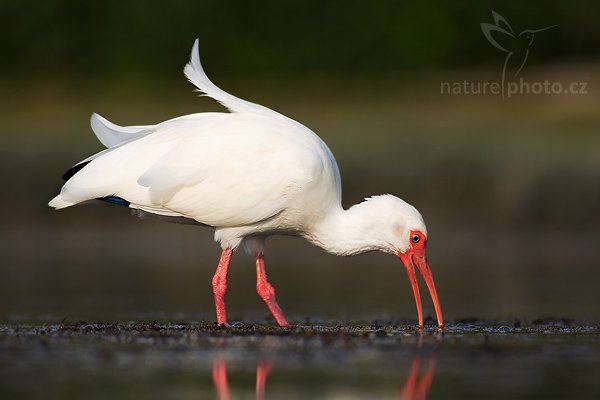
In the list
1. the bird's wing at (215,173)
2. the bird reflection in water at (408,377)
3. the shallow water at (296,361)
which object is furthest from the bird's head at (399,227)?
the bird reflection in water at (408,377)

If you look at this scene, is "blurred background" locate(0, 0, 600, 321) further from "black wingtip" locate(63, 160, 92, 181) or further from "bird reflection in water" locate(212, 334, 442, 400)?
"bird reflection in water" locate(212, 334, 442, 400)

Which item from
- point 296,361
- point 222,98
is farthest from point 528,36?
point 296,361

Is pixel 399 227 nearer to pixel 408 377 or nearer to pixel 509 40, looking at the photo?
pixel 408 377

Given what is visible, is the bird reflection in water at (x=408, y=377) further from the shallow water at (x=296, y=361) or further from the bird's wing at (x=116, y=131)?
the bird's wing at (x=116, y=131)

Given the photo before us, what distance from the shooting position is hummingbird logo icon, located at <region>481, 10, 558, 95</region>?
25547mm

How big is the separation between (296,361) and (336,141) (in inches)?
552

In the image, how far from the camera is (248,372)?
8.68 meters

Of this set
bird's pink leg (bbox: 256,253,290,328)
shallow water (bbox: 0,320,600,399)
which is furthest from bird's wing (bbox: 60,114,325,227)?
shallow water (bbox: 0,320,600,399)

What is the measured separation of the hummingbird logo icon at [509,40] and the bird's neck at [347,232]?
46.4 ft

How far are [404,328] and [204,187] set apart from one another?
206 centimetres

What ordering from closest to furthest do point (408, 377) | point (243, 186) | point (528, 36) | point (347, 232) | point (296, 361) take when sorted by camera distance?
point (408, 377)
point (296, 361)
point (243, 186)
point (347, 232)
point (528, 36)

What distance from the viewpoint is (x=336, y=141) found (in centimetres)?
2294

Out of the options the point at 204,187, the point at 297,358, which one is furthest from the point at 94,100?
the point at 297,358

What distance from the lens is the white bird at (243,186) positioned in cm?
1156
